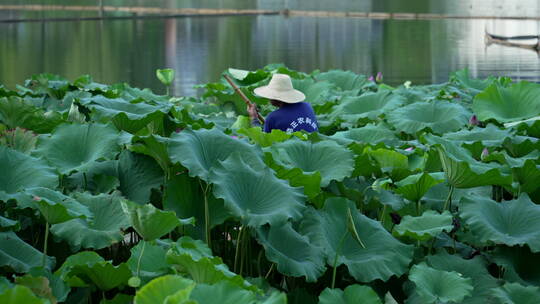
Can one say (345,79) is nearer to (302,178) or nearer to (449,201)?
(449,201)

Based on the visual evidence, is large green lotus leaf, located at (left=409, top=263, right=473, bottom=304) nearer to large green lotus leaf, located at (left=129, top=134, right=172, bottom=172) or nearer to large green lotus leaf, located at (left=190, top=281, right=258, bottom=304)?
large green lotus leaf, located at (left=190, top=281, right=258, bottom=304)

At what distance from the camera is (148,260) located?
5.34 feet

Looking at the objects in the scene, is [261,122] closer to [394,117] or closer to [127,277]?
[394,117]

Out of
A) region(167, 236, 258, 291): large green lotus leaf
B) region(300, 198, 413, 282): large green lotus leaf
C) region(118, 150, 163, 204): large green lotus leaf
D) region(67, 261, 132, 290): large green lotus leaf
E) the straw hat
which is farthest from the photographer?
the straw hat

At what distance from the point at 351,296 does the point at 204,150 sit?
1.68ft

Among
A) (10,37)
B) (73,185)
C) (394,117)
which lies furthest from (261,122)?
(10,37)

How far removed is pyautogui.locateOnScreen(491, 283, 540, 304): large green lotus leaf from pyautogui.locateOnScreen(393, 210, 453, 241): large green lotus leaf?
20cm

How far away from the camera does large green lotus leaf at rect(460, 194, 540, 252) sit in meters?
1.83

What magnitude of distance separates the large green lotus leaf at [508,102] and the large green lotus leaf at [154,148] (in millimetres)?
1849

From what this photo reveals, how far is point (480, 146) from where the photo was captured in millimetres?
2449

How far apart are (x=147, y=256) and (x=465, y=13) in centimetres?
4870

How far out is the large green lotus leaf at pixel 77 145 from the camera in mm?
2070

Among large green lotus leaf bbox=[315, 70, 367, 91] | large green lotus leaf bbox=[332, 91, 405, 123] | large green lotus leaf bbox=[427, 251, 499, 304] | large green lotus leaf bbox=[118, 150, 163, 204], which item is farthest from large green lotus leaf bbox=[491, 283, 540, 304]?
large green lotus leaf bbox=[315, 70, 367, 91]

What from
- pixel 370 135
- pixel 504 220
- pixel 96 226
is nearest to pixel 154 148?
pixel 96 226
